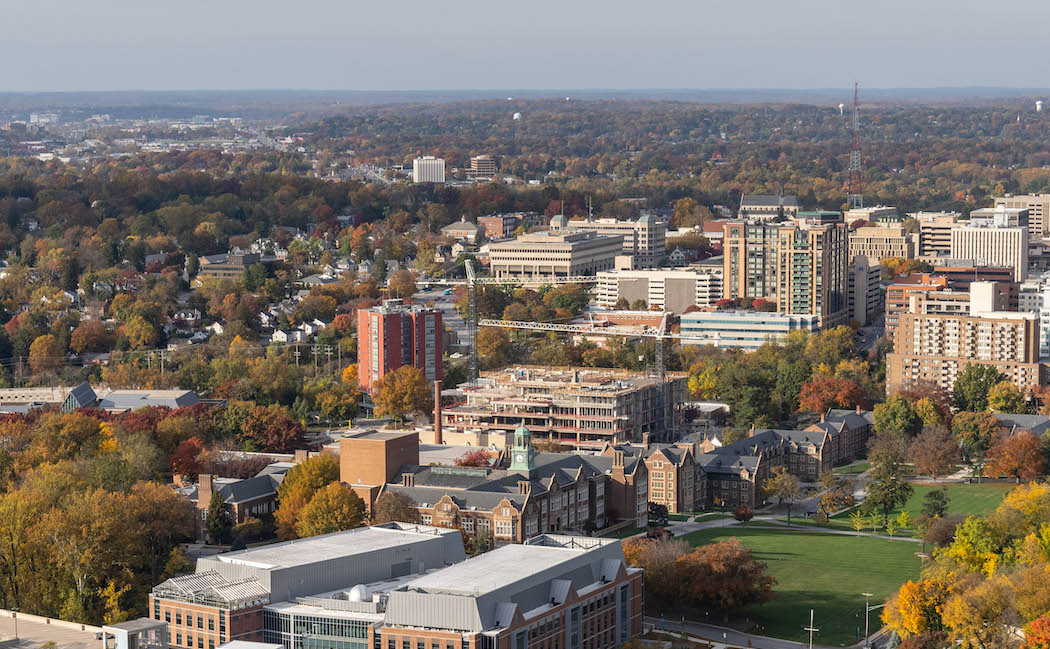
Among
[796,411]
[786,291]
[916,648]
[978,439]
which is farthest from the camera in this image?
[786,291]

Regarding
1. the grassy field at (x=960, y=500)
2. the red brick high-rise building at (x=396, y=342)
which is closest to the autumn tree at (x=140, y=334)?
the red brick high-rise building at (x=396, y=342)

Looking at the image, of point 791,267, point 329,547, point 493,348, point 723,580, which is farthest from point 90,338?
point 723,580

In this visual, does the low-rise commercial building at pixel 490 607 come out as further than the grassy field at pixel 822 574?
No

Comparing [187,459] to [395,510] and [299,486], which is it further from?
[395,510]

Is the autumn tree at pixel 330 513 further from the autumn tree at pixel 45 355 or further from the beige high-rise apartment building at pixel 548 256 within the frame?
the beige high-rise apartment building at pixel 548 256

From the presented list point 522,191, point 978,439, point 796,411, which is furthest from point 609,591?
point 522,191

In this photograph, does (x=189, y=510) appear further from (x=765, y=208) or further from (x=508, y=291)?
(x=765, y=208)

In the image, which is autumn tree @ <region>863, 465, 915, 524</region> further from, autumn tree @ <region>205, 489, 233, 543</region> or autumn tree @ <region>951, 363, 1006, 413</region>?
autumn tree @ <region>205, 489, 233, 543</region>

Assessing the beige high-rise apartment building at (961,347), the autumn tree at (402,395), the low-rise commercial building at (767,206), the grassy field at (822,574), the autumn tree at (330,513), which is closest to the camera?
the grassy field at (822,574)
